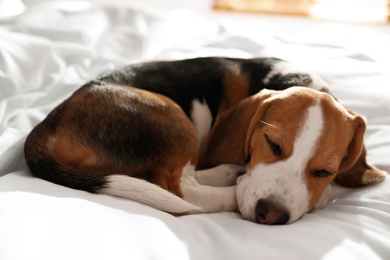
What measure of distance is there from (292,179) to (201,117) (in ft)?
2.13

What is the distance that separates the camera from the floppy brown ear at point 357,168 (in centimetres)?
175

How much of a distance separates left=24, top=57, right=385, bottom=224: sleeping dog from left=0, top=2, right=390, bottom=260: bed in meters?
0.06

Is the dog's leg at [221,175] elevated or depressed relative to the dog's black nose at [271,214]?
depressed

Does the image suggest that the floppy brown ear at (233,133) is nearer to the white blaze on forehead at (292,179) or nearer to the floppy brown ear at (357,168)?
the white blaze on forehead at (292,179)

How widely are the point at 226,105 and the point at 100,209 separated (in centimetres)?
101

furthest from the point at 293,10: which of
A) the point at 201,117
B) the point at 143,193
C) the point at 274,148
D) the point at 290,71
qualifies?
the point at 143,193

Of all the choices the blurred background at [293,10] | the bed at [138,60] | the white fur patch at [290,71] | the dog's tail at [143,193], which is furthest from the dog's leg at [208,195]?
the blurred background at [293,10]

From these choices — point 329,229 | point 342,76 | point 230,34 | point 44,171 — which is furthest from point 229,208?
point 230,34

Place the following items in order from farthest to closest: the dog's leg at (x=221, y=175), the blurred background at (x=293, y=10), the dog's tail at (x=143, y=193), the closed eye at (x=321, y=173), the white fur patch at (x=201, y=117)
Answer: the blurred background at (x=293, y=10) < the white fur patch at (x=201, y=117) < the dog's leg at (x=221, y=175) < the closed eye at (x=321, y=173) < the dog's tail at (x=143, y=193)

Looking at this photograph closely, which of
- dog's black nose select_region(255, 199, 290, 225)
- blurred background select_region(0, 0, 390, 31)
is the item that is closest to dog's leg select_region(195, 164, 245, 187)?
dog's black nose select_region(255, 199, 290, 225)

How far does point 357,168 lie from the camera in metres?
1.81

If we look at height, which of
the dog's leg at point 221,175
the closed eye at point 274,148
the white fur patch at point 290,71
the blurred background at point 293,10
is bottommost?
the dog's leg at point 221,175

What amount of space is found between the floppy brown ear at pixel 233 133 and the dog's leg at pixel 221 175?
33 mm

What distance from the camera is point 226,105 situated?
2.22 metres
